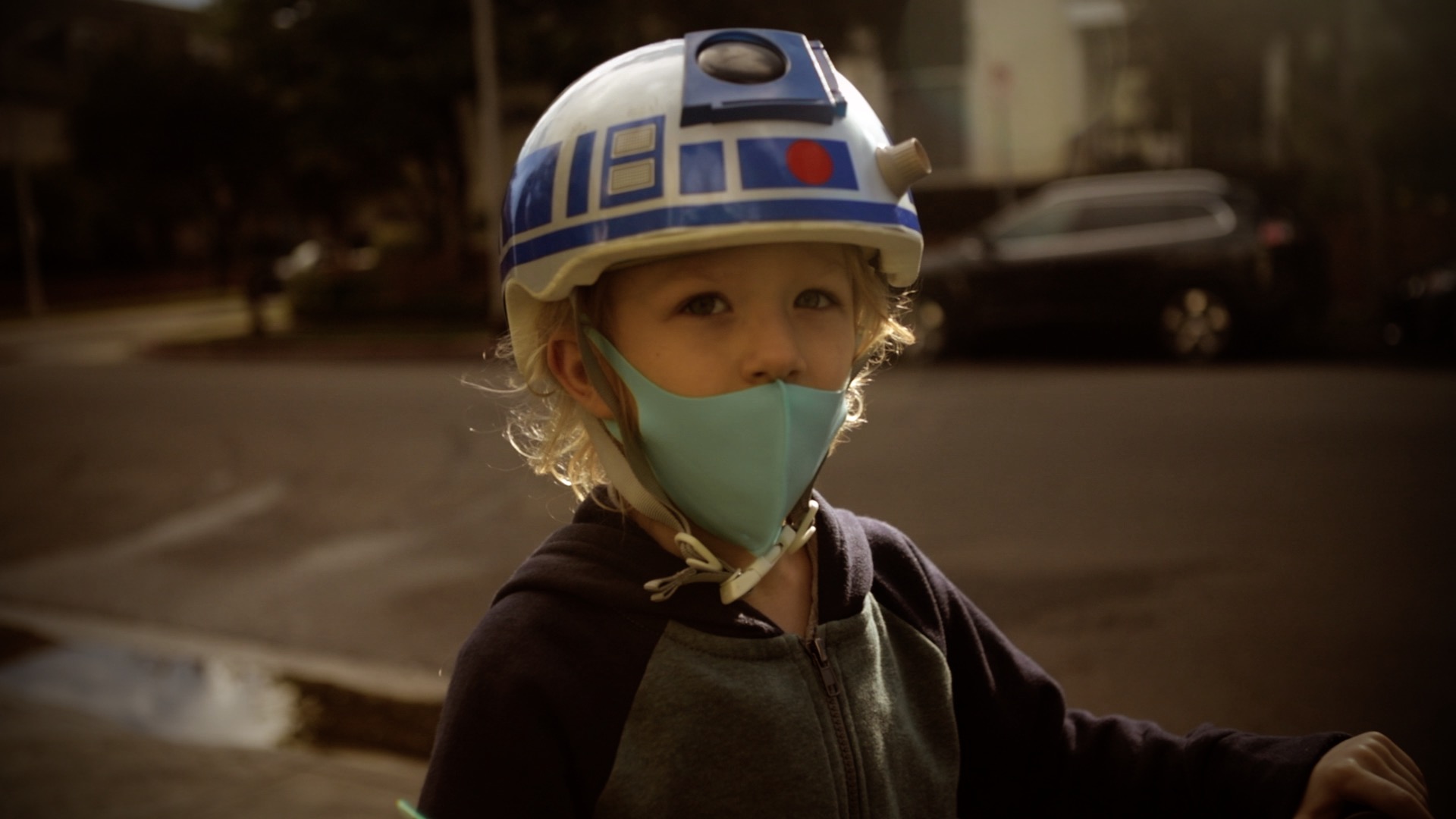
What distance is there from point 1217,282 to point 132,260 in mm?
42407

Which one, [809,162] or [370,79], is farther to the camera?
[370,79]

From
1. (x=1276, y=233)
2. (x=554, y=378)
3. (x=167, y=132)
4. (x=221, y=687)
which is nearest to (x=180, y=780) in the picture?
(x=221, y=687)

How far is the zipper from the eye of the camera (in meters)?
1.68

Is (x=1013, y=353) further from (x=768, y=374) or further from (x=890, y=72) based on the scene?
(x=768, y=374)

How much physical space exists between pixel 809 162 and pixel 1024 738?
859 mm

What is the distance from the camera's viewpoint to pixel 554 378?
74.8 inches

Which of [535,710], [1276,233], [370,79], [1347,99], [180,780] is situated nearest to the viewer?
[535,710]

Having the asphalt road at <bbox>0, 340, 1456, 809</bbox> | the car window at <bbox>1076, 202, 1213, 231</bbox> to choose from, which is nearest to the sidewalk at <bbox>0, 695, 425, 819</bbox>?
the asphalt road at <bbox>0, 340, 1456, 809</bbox>

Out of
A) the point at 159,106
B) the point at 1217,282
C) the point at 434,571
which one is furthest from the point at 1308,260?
the point at 159,106

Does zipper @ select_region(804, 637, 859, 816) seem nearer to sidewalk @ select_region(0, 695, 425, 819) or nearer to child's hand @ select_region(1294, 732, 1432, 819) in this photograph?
child's hand @ select_region(1294, 732, 1432, 819)

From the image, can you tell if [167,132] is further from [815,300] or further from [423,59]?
[815,300]

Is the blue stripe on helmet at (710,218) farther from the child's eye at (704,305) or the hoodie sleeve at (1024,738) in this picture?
the hoodie sleeve at (1024,738)

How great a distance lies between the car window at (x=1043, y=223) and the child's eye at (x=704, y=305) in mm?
12371

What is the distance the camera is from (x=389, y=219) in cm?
4197
